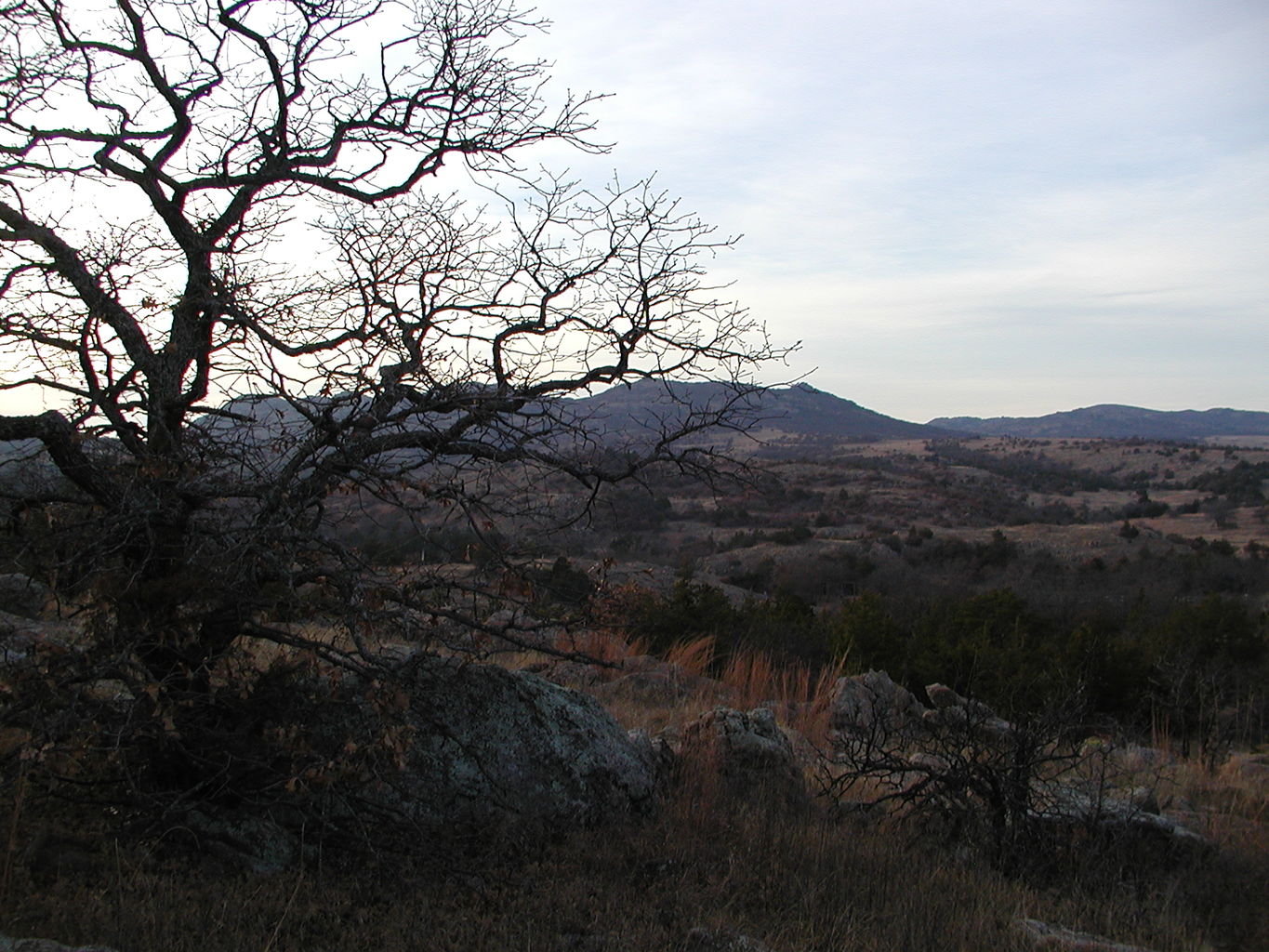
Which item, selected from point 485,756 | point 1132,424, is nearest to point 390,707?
point 485,756

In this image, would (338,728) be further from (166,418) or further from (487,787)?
(166,418)

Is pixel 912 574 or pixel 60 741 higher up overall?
pixel 60 741

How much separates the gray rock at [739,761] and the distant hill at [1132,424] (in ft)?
428

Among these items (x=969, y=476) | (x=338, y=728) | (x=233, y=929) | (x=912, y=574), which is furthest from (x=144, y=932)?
(x=969, y=476)

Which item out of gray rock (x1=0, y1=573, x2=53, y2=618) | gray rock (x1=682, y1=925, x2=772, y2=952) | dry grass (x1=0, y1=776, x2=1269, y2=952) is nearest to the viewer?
dry grass (x1=0, y1=776, x2=1269, y2=952)

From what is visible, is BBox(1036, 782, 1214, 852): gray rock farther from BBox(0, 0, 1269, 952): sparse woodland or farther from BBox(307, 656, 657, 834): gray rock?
BBox(307, 656, 657, 834): gray rock

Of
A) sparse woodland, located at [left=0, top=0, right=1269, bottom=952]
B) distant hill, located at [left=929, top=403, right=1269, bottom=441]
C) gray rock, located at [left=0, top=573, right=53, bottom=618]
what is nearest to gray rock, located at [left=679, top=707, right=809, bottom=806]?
sparse woodland, located at [left=0, top=0, right=1269, bottom=952]

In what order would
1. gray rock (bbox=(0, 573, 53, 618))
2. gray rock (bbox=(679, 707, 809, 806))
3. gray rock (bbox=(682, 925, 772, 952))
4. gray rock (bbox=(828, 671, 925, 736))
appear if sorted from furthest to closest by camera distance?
1. gray rock (bbox=(828, 671, 925, 736))
2. gray rock (bbox=(0, 573, 53, 618))
3. gray rock (bbox=(679, 707, 809, 806))
4. gray rock (bbox=(682, 925, 772, 952))

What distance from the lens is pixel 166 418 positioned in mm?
4535

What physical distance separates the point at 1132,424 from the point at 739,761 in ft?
511

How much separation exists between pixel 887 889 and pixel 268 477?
3.45 m

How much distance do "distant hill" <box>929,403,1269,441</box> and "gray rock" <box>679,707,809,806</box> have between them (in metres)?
131

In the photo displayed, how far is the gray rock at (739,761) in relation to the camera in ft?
18.9

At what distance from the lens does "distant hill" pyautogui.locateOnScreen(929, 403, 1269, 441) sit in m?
136
